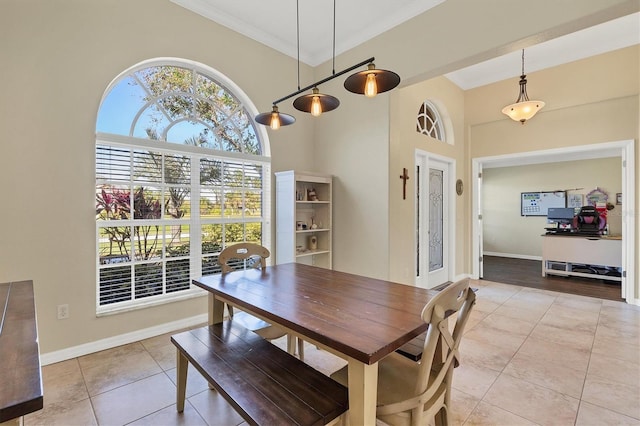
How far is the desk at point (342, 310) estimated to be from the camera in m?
1.15

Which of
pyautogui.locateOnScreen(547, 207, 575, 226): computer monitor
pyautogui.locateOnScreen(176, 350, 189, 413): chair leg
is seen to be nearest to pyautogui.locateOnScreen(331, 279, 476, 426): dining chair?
pyautogui.locateOnScreen(176, 350, 189, 413): chair leg

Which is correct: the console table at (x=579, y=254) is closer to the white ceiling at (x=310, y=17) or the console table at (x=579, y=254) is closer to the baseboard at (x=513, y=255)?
the baseboard at (x=513, y=255)

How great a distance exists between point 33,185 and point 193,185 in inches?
49.9

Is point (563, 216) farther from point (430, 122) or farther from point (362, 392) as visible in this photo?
point (362, 392)

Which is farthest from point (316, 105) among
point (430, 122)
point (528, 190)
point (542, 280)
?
point (528, 190)

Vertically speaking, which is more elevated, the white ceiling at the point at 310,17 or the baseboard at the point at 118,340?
the white ceiling at the point at 310,17

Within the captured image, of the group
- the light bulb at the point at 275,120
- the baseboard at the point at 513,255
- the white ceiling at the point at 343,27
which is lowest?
the baseboard at the point at 513,255

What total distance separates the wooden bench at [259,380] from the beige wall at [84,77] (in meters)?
1.42

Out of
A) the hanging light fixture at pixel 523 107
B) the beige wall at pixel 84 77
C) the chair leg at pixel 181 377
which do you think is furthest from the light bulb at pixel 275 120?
the hanging light fixture at pixel 523 107

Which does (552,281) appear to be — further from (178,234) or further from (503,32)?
(178,234)

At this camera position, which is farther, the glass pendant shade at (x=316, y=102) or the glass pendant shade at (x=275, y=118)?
the glass pendant shade at (x=275, y=118)

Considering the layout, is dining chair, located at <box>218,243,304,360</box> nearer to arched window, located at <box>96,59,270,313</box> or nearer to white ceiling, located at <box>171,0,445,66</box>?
arched window, located at <box>96,59,270,313</box>

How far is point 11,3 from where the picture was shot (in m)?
2.28

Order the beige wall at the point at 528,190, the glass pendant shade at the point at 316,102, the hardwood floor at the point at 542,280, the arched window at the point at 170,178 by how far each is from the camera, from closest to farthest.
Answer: the glass pendant shade at the point at 316,102
the arched window at the point at 170,178
the hardwood floor at the point at 542,280
the beige wall at the point at 528,190
